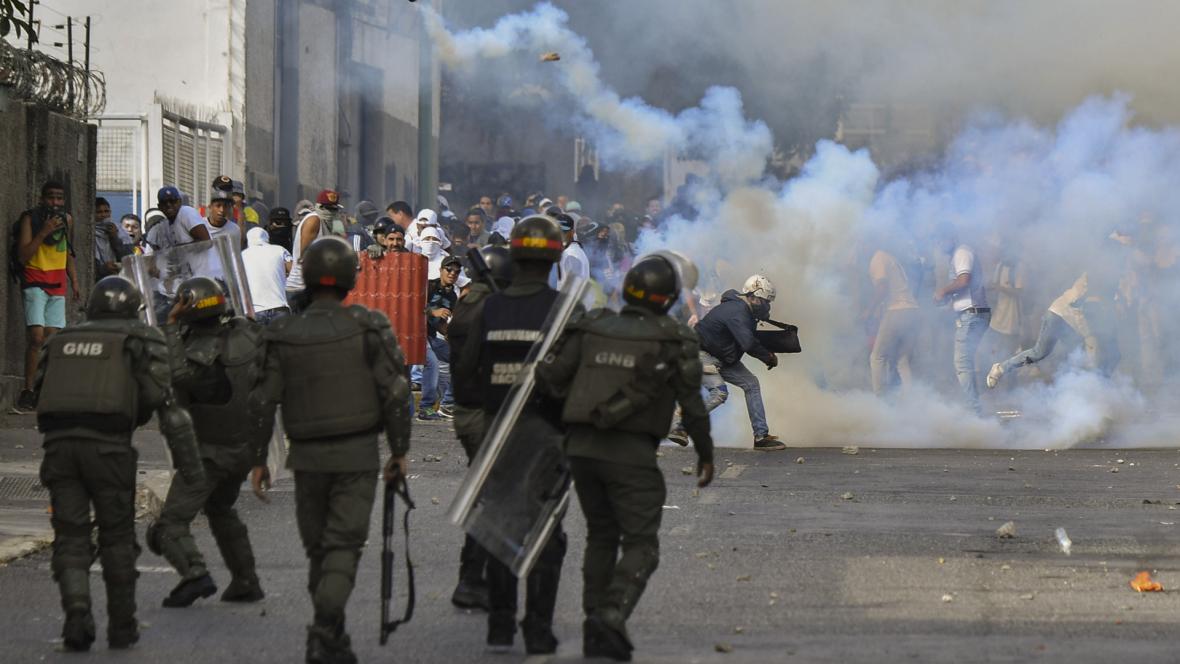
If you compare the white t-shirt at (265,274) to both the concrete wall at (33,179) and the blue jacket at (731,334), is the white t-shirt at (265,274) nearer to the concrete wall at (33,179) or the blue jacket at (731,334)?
the concrete wall at (33,179)

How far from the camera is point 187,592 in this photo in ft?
26.2

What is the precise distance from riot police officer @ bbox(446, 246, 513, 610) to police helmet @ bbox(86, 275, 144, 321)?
1312mm

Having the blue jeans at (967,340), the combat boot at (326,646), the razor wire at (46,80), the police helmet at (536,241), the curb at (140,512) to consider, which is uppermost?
the razor wire at (46,80)

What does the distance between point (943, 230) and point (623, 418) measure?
460 inches

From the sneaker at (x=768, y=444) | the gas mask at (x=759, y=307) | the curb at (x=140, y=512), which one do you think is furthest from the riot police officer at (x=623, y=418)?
the gas mask at (x=759, y=307)

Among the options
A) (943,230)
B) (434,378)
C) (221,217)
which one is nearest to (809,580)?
(434,378)

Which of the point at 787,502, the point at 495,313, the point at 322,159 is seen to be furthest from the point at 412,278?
the point at 322,159

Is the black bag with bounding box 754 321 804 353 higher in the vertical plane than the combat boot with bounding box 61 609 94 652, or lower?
higher

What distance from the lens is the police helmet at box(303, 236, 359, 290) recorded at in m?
6.98

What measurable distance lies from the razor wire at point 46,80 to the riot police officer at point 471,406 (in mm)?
8568

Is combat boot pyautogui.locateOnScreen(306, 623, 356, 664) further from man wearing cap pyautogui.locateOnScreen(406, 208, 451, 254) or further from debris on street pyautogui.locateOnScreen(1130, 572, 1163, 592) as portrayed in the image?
man wearing cap pyautogui.locateOnScreen(406, 208, 451, 254)

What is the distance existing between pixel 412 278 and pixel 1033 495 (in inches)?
250

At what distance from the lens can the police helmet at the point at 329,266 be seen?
698 cm

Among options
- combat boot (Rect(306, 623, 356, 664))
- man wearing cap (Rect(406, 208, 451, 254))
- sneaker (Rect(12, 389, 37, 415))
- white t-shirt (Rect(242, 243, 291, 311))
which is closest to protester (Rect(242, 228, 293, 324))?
white t-shirt (Rect(242, 243, 291, 311))
